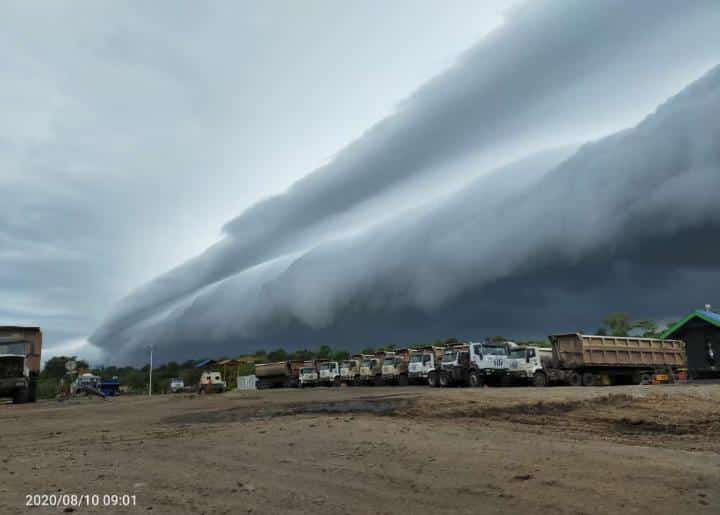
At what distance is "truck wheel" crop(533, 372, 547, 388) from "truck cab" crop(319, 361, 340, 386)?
25.1m

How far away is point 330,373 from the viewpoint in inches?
2221

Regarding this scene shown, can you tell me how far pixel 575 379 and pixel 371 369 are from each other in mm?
20542

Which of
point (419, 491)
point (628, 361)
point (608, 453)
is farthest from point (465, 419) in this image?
point (628, 361)

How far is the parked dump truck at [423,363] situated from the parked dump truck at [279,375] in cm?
1979

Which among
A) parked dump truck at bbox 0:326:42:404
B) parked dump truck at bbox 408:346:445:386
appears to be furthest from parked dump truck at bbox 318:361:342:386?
parked dump truck at bbox 0:326:42:404

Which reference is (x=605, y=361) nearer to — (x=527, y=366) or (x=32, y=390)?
(x=527, y=366)

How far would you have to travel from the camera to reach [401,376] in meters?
46.6

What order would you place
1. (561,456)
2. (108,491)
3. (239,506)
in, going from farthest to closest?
(561,456), (108,491), (239,506)

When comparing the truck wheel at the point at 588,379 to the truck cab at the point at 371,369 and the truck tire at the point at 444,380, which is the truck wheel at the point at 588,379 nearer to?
the truck tire at the point at 444,380

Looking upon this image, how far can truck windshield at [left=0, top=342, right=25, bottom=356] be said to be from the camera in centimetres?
3503

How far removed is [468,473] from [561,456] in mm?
1853

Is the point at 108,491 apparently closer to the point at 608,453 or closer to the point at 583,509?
the point at 583,509

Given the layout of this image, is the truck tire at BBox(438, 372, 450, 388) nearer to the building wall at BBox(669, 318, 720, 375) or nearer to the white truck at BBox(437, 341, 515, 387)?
the white truck at BBox(437, 341, 515, 387)

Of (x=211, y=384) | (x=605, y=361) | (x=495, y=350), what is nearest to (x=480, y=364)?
(x=495, y=350)
